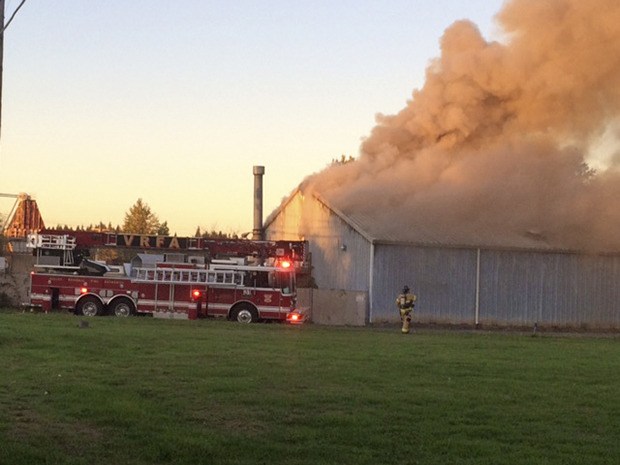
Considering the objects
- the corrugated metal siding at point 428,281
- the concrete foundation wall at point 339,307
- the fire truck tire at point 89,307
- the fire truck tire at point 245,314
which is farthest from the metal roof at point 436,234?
the fire truck tire at point 89,307

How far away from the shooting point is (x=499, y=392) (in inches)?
530

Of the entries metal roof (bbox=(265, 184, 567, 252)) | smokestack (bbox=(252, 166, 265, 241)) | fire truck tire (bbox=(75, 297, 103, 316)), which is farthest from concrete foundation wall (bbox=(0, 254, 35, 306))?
smokestack (bbox=(252, 166, 265, 241))

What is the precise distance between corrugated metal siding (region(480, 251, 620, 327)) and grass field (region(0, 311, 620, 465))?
1689 centimetres

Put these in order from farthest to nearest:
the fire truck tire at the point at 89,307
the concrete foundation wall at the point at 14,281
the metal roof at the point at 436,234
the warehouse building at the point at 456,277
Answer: the metal roof at the point at 436,234
the warehouse building at the point at 456,277
the concrete foundation wall at the point at 14,281
the fire truck tire at the point at 89,307

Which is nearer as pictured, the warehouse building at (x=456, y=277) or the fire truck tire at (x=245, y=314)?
the fire truck tire at (x=245, y=314)

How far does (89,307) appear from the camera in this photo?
32.2m

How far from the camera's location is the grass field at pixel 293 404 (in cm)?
926

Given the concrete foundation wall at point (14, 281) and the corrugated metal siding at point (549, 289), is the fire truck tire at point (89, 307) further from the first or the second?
the corrugated metal siding at point (549, 289)

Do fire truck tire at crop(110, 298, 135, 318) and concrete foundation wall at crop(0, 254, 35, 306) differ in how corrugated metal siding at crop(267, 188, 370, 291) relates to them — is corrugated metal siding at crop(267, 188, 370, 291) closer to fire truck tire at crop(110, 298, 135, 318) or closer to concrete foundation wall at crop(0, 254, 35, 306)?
fire truck tire at crop(110, 298, 135, 318)

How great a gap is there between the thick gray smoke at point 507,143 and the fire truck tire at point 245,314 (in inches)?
272

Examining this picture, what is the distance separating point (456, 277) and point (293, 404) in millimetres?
25444

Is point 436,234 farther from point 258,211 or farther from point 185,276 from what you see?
point 258,211

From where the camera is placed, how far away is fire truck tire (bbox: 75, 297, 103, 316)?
3212cm

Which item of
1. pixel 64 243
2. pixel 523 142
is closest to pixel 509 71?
pixel 523 142
